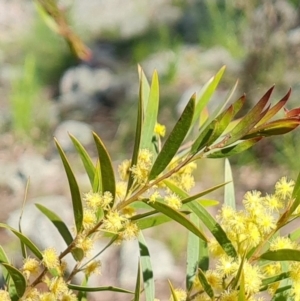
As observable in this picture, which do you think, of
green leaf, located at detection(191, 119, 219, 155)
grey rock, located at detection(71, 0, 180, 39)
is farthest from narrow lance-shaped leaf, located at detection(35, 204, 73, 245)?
grey rock, located at detection(71, 0, 180, 39)

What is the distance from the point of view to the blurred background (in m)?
2.84

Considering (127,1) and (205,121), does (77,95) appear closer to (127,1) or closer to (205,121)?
(127,1)

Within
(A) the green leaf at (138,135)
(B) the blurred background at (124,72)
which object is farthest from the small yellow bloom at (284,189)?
(B) the blurred background at (124,72)

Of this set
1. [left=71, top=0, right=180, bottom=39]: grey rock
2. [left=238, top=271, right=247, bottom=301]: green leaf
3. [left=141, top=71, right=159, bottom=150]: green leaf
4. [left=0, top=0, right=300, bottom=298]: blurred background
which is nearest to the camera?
[left=238, top=271, right=247, bottom=301]: green leaf

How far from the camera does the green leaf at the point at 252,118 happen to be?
1.16 feet

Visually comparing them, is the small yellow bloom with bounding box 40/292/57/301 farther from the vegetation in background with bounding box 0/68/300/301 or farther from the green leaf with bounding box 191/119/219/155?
the green leaf with bounding box 191/119/219/155

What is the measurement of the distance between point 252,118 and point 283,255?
9 centimetres

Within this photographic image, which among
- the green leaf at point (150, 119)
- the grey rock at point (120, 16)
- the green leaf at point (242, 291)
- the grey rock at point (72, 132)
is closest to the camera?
the green leaf at point (242, 291)

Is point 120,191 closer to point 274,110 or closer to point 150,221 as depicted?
point 150,221

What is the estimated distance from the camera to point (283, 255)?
36 cm

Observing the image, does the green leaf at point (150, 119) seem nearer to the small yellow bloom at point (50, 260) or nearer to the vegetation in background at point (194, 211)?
the vegetation in background at point (194, 211)

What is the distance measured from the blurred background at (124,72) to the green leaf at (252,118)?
2042 mm

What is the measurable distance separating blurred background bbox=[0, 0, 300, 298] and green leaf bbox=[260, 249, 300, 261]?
201cm

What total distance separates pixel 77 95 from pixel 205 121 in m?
3.20
